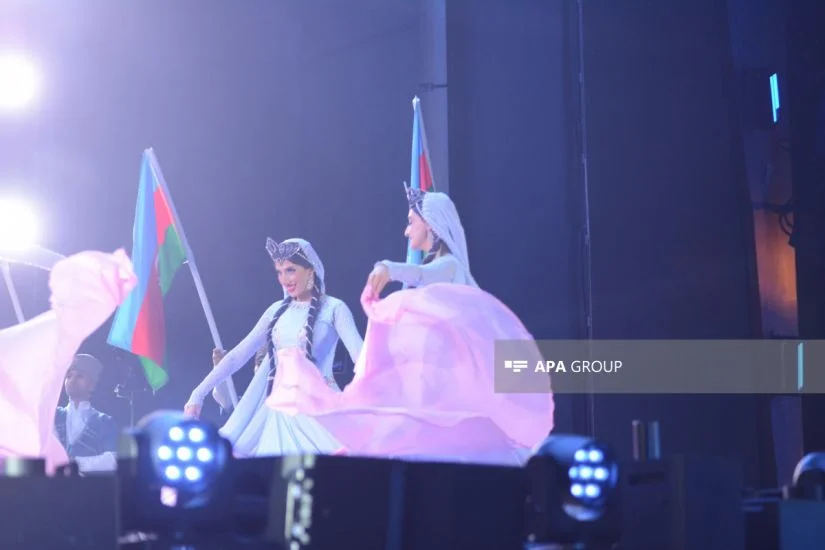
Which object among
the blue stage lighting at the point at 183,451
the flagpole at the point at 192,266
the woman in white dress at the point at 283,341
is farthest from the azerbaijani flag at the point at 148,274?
the blue stage lighting at the point at 183,451

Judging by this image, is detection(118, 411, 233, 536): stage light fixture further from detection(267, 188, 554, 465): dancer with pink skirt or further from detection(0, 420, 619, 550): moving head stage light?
detection(267, 188, 554, 465): dancer with pink skirt

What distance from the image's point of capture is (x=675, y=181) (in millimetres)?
7035

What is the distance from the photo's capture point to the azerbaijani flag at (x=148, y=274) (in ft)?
20.3

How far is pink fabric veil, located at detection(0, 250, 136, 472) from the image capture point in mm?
4977

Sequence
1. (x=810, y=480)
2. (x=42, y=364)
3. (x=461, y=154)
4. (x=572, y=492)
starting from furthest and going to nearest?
(x=461, y=154), (x=42, y=364), (x=810, y=480), (x=572, y=492)

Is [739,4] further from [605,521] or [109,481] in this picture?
[109,481]

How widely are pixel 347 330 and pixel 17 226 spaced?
185cm

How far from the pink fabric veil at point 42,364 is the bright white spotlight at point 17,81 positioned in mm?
1354

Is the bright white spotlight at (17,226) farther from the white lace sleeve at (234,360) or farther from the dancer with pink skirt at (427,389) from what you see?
the dancer with pink skirt at (427,389)

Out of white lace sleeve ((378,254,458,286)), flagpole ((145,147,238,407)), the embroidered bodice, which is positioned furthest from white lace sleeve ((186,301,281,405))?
white lace sleeve ((378,254,458,286))

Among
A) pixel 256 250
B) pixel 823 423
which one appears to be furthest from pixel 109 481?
pixel 823 423

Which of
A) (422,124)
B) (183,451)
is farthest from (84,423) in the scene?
(183,451)

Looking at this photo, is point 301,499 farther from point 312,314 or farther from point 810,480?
point 312,314

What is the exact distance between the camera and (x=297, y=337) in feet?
19.6
